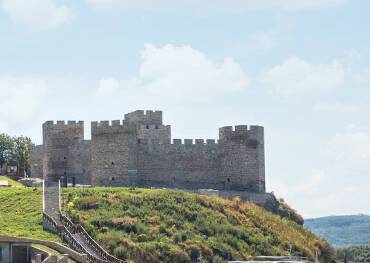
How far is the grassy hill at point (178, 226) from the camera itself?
6806 centimetres

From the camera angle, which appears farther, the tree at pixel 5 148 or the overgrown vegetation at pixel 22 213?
the tree at pixel 5 148

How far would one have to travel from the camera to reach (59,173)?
3656 inches

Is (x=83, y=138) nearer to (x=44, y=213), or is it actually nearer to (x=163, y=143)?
(x=163, y=143)

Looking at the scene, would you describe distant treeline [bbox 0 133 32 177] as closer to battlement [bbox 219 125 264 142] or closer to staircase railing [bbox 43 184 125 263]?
battlement [bbox 219 125 264 142]

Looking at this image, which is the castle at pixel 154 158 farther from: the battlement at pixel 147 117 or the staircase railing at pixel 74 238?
the staircase railing at pixel 74 238

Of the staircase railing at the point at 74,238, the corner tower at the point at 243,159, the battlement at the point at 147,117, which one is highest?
the battlement at the point at 147,117

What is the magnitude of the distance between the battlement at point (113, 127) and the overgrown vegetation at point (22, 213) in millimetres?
10212

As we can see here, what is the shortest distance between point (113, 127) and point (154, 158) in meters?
4.48

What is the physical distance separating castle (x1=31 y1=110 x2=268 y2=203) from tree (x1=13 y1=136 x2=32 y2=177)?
13631 millimetres

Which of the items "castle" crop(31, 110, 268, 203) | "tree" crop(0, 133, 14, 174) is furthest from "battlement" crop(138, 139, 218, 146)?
"tree" crop(0, 133, 14, 174)

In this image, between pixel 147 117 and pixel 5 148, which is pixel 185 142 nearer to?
pixel 147 117

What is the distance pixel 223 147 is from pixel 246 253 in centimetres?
1976

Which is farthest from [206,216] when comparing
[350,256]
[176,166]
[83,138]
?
[350,256]

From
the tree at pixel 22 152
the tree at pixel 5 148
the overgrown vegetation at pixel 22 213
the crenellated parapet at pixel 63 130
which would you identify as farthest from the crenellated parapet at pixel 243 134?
the tree at pixel 5 148
